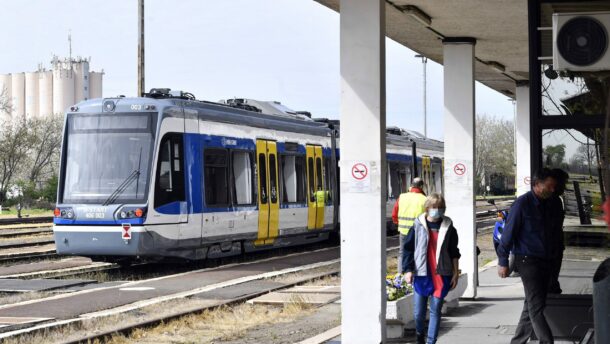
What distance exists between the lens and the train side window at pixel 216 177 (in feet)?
77.6

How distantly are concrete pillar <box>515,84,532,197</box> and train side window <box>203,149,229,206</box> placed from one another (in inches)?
263

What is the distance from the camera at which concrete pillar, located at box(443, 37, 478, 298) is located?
17.2 meters

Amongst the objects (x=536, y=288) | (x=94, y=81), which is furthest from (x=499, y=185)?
(x=536, y=288)

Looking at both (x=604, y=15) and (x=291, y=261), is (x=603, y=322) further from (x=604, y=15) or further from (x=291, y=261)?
(x=291, y=261)

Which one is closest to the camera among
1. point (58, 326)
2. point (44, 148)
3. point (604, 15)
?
point (604, 15)

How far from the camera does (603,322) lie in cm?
532

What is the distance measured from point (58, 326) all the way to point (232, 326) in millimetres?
2241

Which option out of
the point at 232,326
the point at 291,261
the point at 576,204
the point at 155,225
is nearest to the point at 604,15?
the point at 576,204

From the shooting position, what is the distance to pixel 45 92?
634 ft

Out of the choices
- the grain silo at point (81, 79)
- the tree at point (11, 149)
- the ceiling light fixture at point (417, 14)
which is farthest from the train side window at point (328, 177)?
the grain silo at point (81, 79)

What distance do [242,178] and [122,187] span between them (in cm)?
386

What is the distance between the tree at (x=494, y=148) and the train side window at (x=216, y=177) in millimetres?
98316

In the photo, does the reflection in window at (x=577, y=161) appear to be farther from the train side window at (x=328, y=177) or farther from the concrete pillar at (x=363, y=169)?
the train side window at (x=328, y=177)

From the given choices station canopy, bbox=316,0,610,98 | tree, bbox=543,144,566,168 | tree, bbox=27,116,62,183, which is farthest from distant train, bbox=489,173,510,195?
tree, bbox=543,144,566,168
